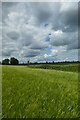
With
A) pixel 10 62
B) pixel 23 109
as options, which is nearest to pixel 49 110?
pixel 23 109

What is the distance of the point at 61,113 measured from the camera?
11.2m

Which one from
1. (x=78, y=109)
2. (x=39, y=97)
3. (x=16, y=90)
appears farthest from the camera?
(x=16, y=90)

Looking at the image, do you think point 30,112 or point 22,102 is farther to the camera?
point 22,102

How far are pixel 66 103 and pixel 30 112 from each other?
3.37 meters

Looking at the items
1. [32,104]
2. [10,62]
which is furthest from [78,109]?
[10,62]

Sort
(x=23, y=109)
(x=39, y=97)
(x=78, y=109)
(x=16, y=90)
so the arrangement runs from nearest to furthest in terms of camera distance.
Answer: (x=23, y=109) → (x=78, y=109) → (x=39, y=97) → (x=16, y=90)

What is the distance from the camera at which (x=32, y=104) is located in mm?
11773

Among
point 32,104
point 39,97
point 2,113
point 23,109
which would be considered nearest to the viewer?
point 2,113

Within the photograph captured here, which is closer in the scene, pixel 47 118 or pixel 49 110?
pixel 47 118

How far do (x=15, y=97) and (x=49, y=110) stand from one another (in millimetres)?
2487

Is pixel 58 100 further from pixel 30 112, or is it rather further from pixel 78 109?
pixel 30 112

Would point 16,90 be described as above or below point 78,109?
above

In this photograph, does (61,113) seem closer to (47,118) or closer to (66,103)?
(47,118)

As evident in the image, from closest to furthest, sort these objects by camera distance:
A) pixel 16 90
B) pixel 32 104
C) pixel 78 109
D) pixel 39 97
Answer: pixel 32 104
pixel 78 109
pixel 39 97
pixel 16 90
